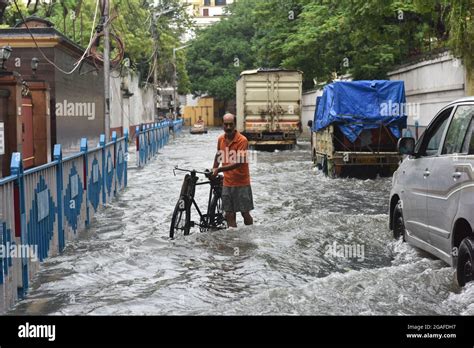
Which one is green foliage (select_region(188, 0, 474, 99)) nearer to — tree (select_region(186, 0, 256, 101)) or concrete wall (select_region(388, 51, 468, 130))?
concrete wall (select_region(388, 51, 468, 130))

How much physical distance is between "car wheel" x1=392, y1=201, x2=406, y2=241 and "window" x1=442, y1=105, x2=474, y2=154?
181cm

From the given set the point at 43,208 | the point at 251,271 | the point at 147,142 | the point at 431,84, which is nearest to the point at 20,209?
the point at 43,208

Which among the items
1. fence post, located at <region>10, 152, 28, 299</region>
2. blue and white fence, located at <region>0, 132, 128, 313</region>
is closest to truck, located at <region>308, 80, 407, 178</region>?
blue and white fence, located at <region>0, 132, 128, 313</region>

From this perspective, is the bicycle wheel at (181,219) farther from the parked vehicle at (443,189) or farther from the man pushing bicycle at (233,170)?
the parked vehicle at (443,189)

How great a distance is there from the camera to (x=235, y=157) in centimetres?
973

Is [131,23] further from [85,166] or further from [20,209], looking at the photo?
[20,209]

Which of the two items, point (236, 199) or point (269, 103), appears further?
point (269, 103)

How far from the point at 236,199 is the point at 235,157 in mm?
623

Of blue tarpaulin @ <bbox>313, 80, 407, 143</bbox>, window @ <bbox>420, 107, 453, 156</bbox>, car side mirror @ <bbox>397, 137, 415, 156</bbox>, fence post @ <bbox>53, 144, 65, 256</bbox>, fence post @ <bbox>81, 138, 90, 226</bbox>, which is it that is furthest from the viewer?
blue tarpaulin @ <bbox>313, 80, 407, 143</bbox>

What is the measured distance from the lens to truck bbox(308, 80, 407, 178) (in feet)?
60.6

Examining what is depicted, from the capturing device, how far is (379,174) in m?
19.2

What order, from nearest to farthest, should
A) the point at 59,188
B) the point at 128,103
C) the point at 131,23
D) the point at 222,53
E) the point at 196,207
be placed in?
the point at 59,188
the point at 196,207
the point at 131,23
the point at 128,103
the point at 222,53
